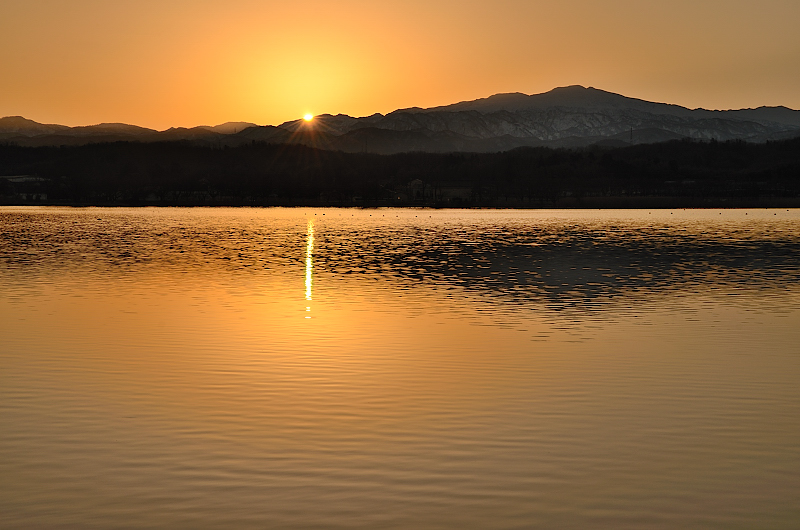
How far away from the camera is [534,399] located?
19641 mm

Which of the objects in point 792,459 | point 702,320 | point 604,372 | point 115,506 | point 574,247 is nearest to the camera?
point 115,506

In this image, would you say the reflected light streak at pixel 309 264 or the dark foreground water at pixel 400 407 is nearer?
the dark foreground water at pixel 400 407

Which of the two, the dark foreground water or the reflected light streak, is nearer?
the dark foreground water

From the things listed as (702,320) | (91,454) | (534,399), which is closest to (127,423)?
(91,454)

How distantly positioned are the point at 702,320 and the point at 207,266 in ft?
124

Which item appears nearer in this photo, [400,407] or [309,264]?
[400,407]

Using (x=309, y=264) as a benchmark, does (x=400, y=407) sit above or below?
above

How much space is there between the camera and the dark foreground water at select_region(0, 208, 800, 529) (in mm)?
12516

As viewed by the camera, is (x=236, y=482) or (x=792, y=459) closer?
(x=236, y=482)

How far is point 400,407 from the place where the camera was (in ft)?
61.7

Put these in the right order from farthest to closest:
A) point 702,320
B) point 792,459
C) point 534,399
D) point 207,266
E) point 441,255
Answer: point 441,255, point 207,266, point 702,320, point 534,399, point 792,459

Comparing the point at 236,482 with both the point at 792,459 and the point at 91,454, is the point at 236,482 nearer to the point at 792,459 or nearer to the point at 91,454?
the point at 91,454

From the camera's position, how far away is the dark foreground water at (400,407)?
12516 mm

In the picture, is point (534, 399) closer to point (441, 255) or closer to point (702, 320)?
point (702, 320)
